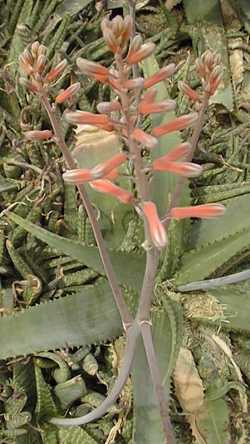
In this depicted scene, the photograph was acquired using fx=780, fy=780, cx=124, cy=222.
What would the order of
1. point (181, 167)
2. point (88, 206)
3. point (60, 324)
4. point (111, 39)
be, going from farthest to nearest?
point (60, 324), point (88, 206), point (181, 167), point (111, 39)

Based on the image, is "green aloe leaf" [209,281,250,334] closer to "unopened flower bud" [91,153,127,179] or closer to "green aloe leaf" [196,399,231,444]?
"green aloe leaf" [196,399,231,444]

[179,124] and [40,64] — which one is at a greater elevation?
[40,64]

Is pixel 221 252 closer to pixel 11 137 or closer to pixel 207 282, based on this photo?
pixel 207 282

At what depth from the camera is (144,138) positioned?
3.25 feet

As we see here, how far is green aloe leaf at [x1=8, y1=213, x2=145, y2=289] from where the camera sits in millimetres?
1614

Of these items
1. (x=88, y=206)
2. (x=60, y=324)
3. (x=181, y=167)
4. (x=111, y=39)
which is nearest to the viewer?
(x=111, y=39)

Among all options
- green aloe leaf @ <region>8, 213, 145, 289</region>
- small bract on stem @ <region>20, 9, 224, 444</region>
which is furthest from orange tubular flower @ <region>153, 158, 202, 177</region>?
green aloe leaf @ <region>8, 213, 145, 289</region>

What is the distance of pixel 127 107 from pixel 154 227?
0.52ft

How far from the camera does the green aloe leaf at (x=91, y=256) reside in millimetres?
1614

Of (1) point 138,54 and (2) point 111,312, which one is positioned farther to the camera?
(2) point 111,312

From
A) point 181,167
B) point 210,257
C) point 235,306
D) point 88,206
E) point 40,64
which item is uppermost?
point 40,64

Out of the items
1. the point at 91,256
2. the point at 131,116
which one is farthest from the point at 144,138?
the point at 91,256

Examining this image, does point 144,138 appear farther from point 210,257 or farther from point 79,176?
point 210,257

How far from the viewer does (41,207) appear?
1.76 meters
